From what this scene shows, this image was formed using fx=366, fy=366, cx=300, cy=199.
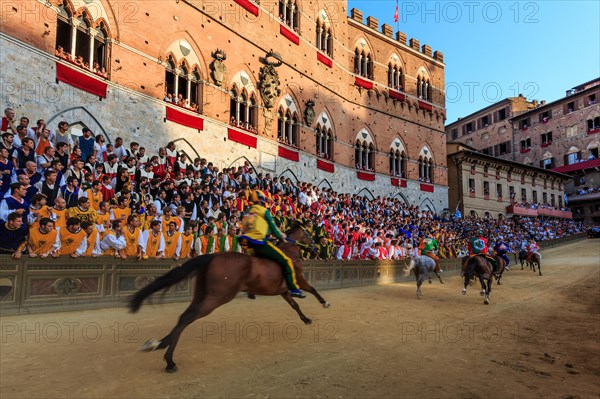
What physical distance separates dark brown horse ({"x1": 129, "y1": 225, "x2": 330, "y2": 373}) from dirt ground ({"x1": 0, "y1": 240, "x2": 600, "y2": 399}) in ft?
1.44

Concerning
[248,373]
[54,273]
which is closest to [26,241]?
[54,273]

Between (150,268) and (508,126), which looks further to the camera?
(508,126)

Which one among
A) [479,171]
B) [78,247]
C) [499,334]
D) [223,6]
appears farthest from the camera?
[479,171]

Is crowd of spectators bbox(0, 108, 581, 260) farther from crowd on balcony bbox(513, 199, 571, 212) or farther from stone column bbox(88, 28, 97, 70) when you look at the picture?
crowd on balcony bbox(513, 199, 571, 212)

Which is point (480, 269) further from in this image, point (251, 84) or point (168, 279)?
point (251, 84)

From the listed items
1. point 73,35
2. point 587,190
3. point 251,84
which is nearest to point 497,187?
point 587,190

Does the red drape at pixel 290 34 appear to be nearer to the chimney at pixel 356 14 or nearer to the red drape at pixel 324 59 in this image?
the red drape at pixel 324 59

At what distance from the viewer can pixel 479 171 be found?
41.5 metres

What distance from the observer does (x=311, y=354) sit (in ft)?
18.5

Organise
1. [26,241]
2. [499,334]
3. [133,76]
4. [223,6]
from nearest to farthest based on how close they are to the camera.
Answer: [499,334], [26,241], [133,76], [223,6]

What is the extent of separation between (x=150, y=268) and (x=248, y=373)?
603cm

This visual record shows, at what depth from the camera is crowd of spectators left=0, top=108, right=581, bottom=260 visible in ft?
27.5

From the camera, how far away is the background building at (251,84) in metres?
14.0

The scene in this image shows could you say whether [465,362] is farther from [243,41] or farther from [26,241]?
[243,41]
